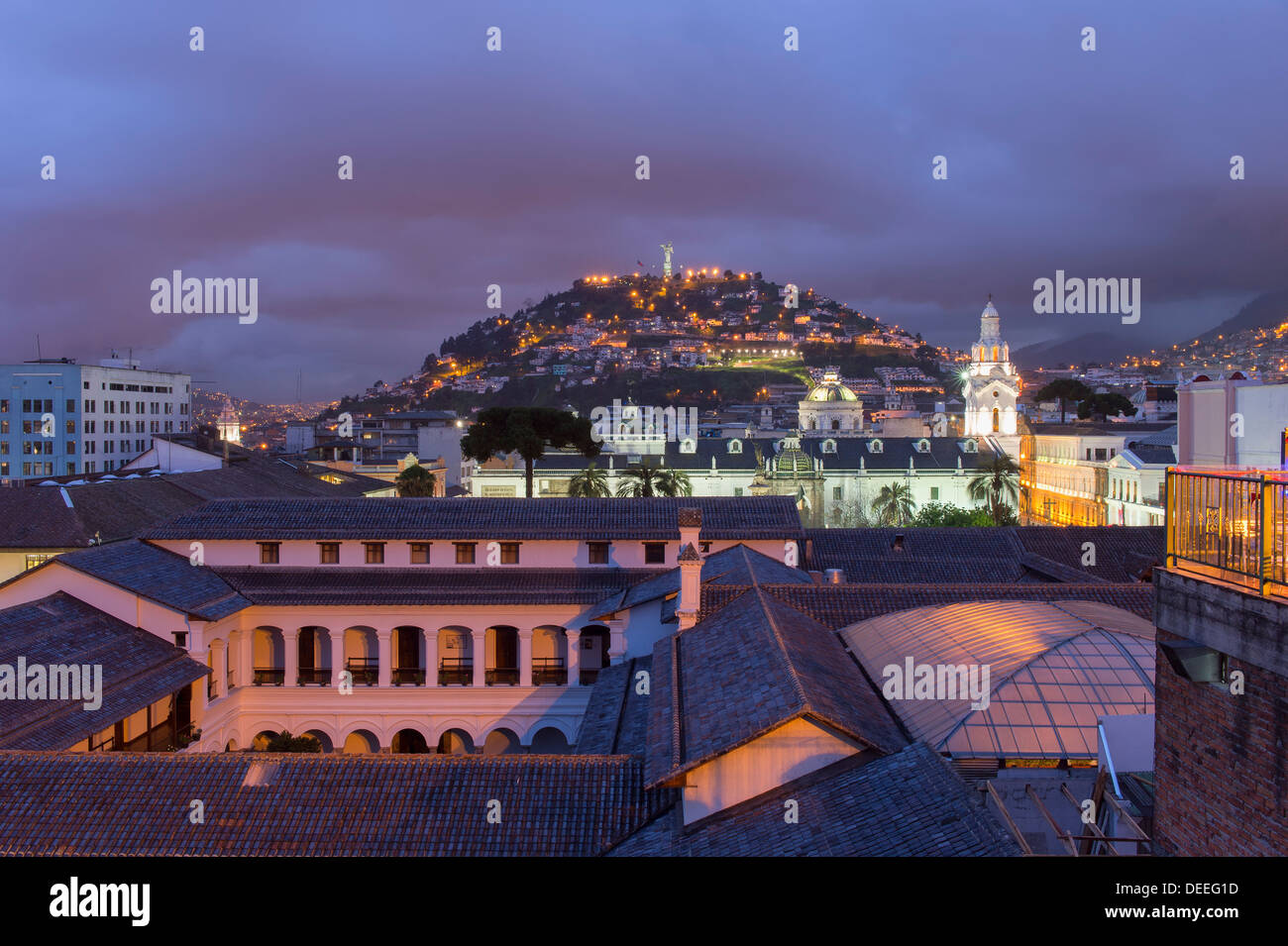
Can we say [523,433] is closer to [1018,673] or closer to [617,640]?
[617,640]

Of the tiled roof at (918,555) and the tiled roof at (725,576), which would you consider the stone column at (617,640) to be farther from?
the tiled roof at (918,555)

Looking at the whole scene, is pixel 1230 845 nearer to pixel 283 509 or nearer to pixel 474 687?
pixel 474 687

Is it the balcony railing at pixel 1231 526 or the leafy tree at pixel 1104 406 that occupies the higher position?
the leafy tree at pixel 1104 406

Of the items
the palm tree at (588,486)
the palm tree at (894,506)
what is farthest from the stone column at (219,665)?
the palm tree at (894,506)

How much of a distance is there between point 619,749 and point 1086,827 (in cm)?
957

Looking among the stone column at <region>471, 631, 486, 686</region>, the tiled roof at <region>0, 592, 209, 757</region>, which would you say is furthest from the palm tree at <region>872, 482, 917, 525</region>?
the tiled roof at <region>0, 592, 209, 757</region>

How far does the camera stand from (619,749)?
1925 cm

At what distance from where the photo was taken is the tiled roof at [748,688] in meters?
14.8

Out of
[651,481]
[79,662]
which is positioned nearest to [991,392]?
[651,481]

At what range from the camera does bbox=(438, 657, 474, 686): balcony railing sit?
34.3 meters

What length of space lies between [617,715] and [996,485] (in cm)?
6684

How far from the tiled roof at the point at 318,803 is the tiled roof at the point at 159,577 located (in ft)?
40.2

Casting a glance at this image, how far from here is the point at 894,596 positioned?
82.5 feet
